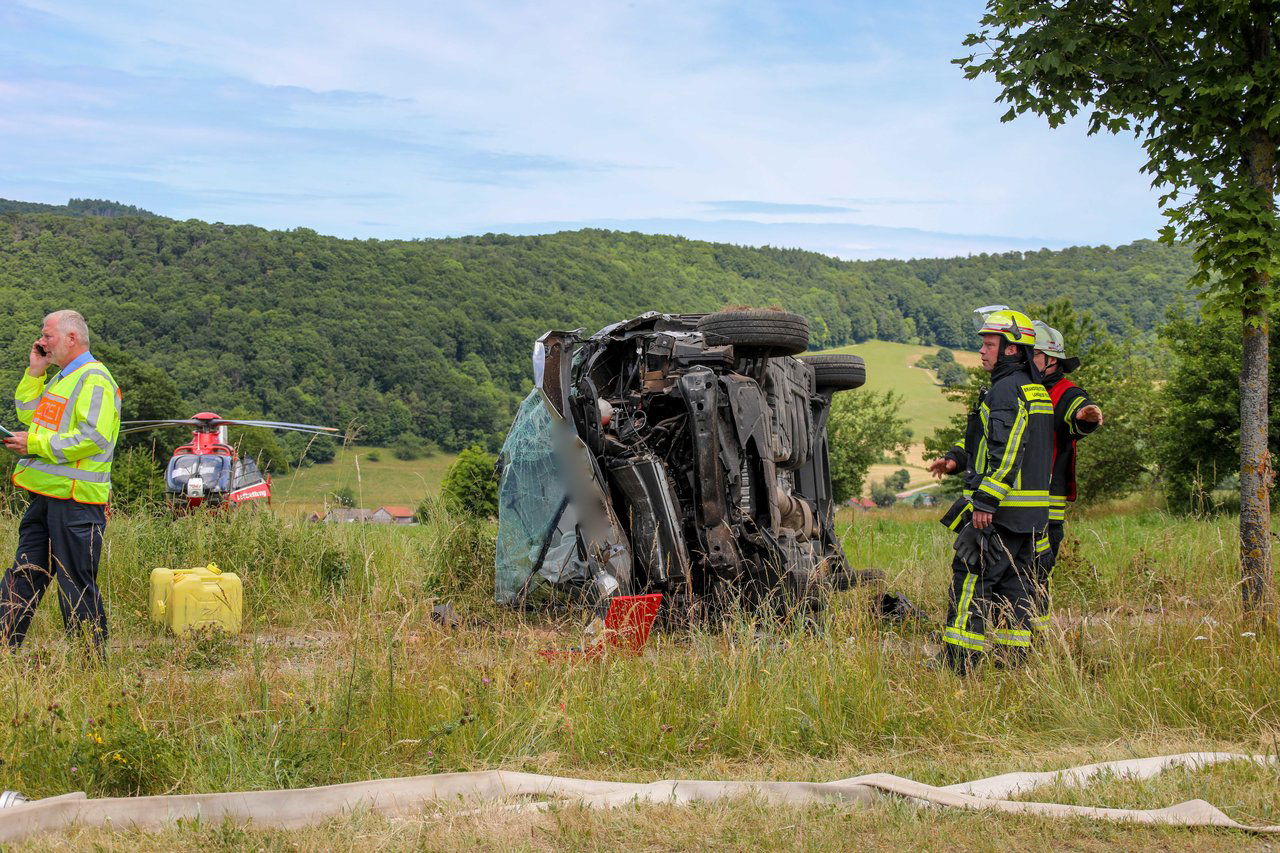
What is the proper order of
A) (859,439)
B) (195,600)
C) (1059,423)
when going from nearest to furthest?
1. (1059,423)
2. (195,600)
3. (859,439)

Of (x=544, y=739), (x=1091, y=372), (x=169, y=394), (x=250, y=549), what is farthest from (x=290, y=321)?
(x=544, y=739)

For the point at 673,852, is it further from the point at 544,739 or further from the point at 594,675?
the point at 594,675


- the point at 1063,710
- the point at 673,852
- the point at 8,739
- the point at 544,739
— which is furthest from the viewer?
the point at 1063,710

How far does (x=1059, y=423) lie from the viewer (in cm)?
648

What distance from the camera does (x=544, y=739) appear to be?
15.5 ft

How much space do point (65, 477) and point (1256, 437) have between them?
6.82 metres

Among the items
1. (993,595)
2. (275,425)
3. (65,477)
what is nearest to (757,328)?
(993,595)

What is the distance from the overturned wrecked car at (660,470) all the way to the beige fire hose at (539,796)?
2827 millimetres

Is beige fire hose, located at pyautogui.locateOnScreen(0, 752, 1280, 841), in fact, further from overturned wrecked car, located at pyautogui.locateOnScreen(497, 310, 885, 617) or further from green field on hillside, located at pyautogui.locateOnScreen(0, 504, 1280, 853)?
overturned wrecked car, located at pyautogui.locateOnScreen(497, 310, 885, 617)

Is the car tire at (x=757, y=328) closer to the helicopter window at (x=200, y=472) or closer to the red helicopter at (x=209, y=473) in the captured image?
the red helicopter at (x=209, y=473)

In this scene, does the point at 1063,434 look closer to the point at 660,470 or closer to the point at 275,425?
the point at 660,470

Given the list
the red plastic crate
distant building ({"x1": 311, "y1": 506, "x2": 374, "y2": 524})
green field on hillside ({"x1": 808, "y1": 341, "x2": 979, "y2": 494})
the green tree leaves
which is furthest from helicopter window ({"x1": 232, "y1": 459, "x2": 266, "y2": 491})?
green field on hillside ({"x1": 808, "y1": 341, "x2": 979, "y2": 494})

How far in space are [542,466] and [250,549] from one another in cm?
254

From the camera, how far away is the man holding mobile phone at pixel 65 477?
588 centimetres
